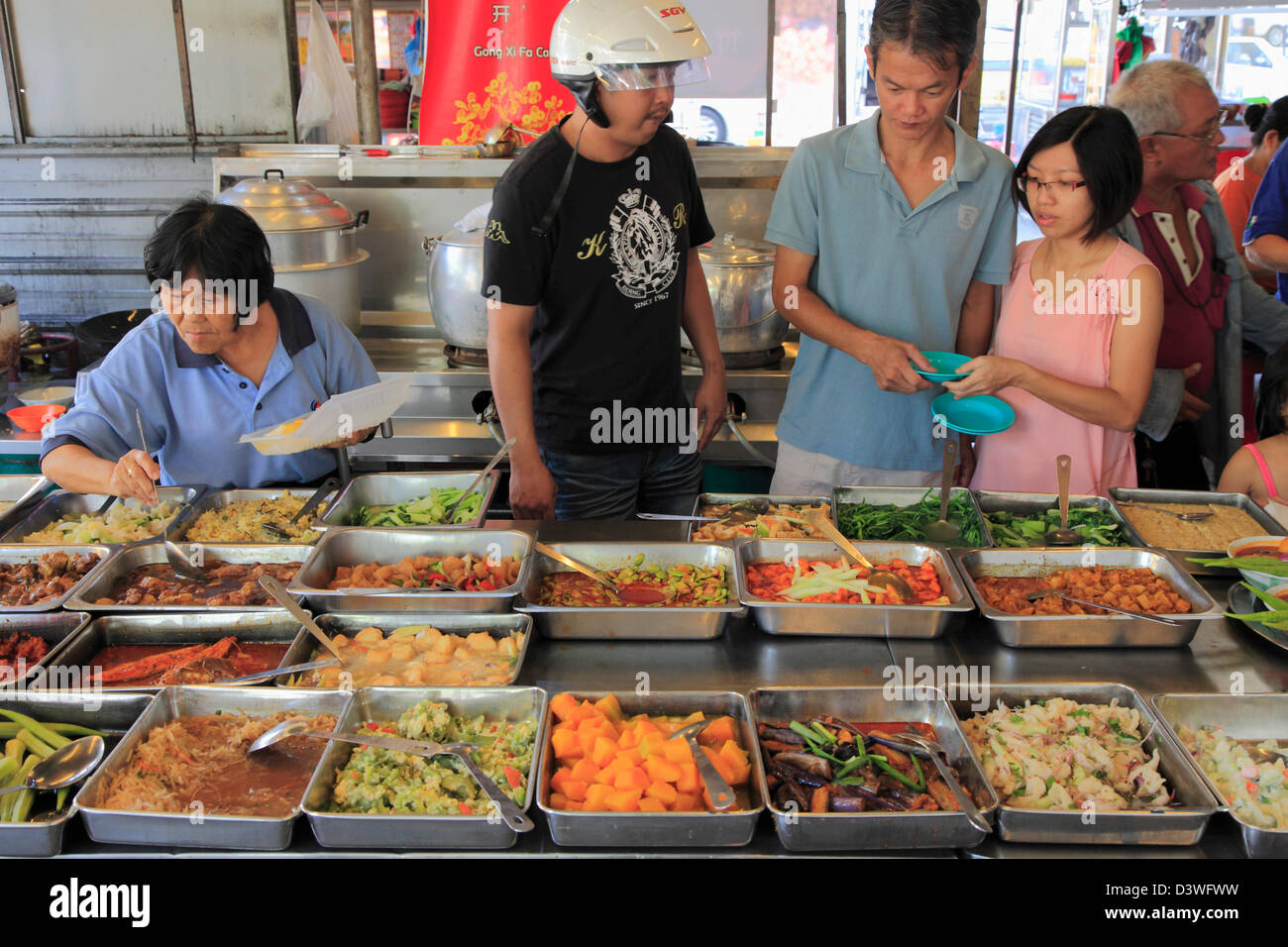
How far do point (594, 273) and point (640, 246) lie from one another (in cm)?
15

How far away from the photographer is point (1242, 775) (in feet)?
5.10

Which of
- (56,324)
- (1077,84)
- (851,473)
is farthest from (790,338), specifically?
(1077,84)

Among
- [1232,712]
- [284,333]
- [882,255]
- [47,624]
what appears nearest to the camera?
[1232,712]

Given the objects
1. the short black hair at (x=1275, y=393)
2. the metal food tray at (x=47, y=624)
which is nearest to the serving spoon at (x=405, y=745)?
the metal food tray at (x=47, y=624)

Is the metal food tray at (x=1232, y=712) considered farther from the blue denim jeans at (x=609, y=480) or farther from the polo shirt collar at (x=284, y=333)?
the polo shirt collar at (x=284, y=333)

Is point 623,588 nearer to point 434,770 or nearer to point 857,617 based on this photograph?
point 857,617

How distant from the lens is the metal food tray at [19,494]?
2453 mm

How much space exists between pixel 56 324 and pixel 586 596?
15.5 ft

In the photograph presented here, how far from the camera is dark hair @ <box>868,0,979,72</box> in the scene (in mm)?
2340

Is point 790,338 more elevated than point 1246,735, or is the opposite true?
point 790,338

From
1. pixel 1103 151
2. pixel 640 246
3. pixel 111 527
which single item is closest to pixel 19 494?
pixel 111 527

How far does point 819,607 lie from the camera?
6.22 feet

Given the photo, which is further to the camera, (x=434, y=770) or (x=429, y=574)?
(x=429, y=574)
